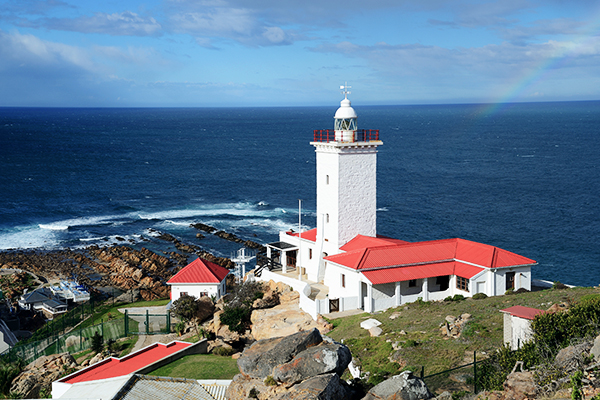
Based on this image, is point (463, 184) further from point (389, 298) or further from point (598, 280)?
point (389, 298)

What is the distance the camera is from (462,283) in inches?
1178

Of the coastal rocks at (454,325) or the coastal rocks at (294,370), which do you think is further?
the coastal rocks at (454,325)

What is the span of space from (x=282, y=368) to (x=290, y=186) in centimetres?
7932

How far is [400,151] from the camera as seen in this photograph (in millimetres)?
141000

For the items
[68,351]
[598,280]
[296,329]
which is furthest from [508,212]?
[68,351]

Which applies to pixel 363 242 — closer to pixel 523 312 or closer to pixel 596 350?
pixel 523 312

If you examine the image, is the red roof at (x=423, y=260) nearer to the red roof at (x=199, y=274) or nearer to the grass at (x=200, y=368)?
the grass at (x=200, y=368)

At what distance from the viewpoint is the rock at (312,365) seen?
15.4 metres

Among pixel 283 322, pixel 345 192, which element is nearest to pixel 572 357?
pixel 283 322

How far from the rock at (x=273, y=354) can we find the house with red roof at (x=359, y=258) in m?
11.8

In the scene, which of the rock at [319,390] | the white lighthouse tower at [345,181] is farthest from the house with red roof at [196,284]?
the rock at [319,390]

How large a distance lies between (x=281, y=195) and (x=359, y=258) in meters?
58.7

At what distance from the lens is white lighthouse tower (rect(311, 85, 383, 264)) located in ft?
112

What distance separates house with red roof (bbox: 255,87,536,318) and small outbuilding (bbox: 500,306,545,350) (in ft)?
32.7
